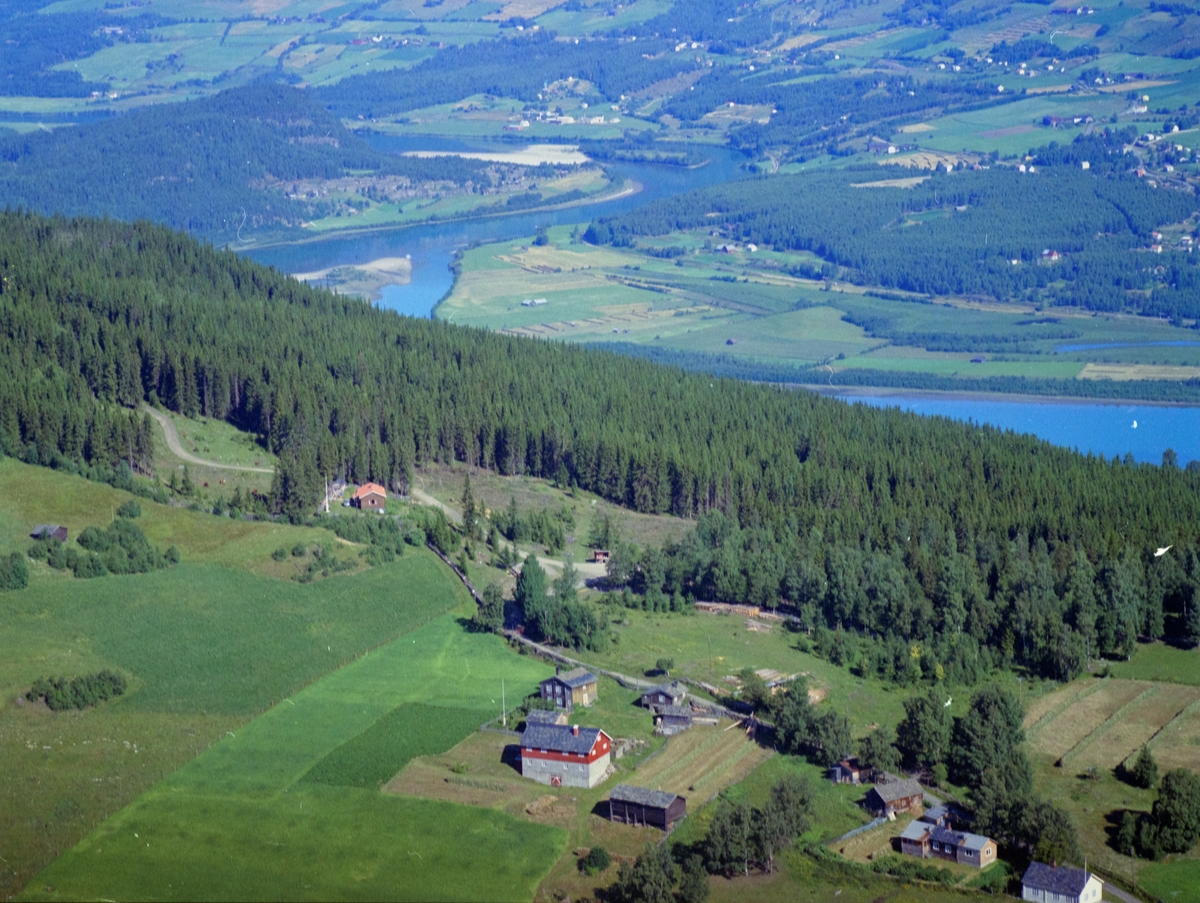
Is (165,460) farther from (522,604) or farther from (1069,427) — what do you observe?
(1069,427)

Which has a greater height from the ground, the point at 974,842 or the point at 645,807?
the point at 645,807

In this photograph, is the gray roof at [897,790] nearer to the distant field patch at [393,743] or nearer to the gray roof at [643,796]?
the gray roof at [643,796]

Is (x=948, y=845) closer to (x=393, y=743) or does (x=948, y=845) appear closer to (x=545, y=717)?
(x=545, y=717)

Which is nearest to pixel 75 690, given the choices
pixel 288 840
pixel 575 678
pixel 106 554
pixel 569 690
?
pixel 106 554

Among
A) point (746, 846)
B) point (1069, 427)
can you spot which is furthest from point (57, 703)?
point (1069, 427)

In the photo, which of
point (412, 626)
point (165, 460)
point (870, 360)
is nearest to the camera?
point (412, 626)
